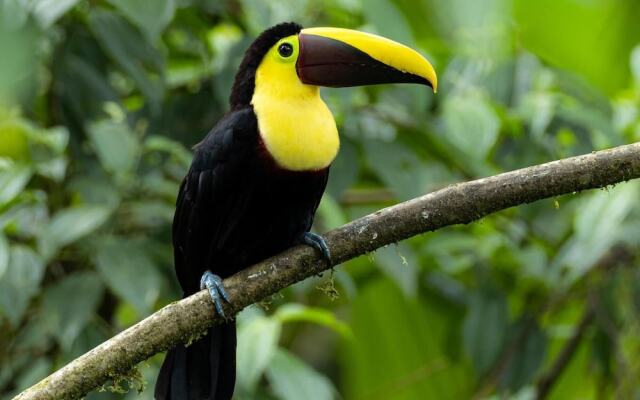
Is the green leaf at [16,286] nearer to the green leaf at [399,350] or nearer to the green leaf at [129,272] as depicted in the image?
the green leaf at [129,272]

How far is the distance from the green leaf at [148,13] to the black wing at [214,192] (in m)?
0.35

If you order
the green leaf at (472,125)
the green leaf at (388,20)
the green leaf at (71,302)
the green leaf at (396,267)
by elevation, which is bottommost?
the green leaf at (396,267)

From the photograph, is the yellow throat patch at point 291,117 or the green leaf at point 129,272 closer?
the yellow throat patch at point 291,117

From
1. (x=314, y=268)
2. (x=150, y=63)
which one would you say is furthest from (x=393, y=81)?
(x=150, y=63)

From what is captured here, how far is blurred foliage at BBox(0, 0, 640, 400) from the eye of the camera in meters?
2.75

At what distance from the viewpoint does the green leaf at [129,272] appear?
2648 mm


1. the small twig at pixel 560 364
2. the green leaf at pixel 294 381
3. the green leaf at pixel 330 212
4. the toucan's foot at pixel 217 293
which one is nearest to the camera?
the toucan's foot at pixel 217 293

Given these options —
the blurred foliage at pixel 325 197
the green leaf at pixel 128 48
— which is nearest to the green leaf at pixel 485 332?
the blurred foliage at pixel 325 197

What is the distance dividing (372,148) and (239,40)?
0.61 meters

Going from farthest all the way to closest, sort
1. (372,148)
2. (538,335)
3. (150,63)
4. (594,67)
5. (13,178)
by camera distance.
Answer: (538,335) → (372,148) → (150,63) → (13,178) → (594,67)

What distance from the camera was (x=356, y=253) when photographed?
217 cm

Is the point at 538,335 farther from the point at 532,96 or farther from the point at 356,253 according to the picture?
the point at 356,253

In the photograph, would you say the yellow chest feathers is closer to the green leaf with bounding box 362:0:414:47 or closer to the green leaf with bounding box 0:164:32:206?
the green leaf with bounding box 362:0:414:47

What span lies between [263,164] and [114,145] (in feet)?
2.01
